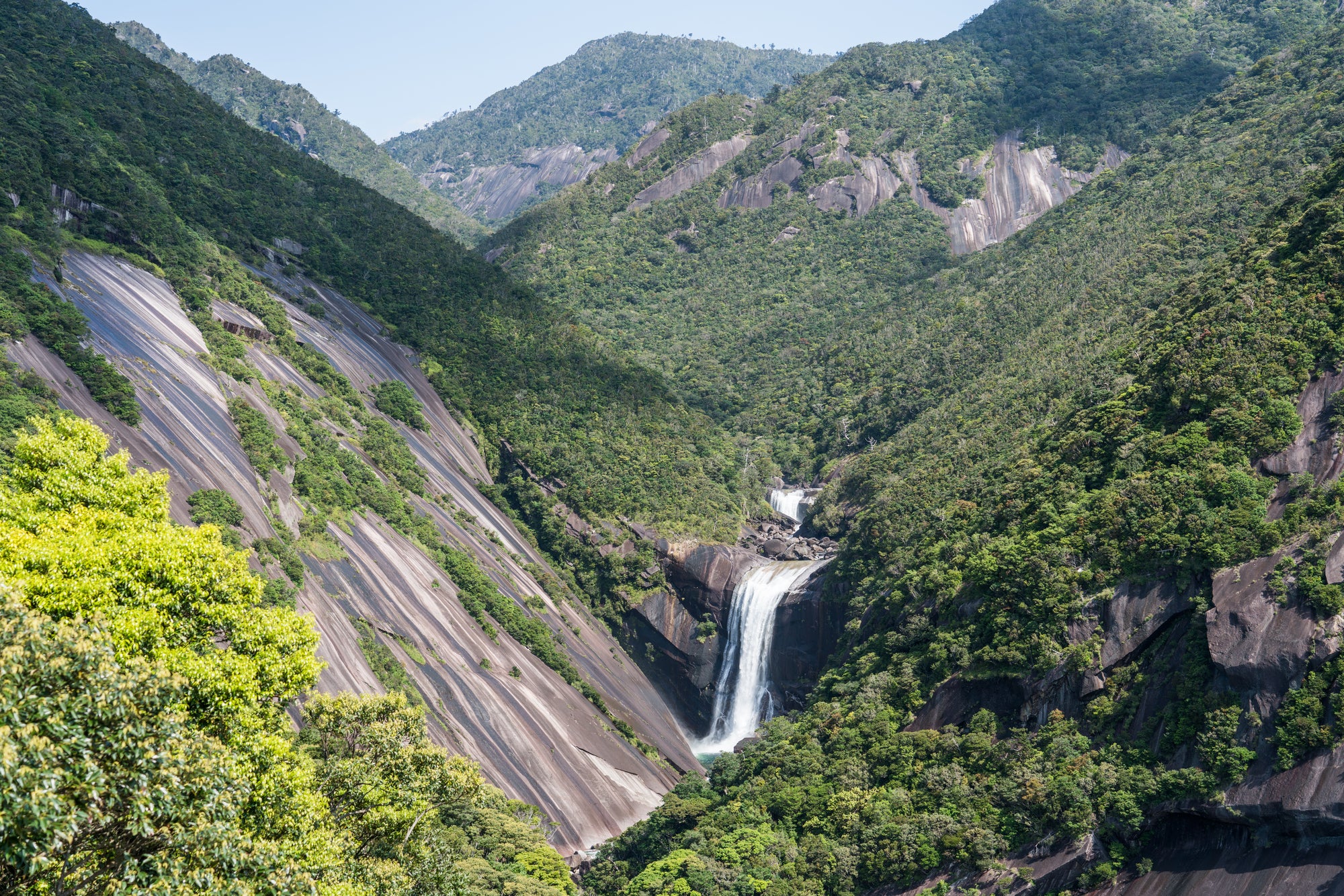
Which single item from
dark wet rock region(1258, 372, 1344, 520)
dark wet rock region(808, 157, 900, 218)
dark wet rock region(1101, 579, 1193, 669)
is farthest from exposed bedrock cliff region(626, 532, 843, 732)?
dark wet rock region(808, 157, 900, 218)

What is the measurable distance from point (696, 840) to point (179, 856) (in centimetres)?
4358

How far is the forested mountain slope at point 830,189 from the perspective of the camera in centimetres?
16062

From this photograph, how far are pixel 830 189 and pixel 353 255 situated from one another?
90.3 m

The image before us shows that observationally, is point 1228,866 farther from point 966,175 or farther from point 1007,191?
point 966,175

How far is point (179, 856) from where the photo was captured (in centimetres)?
1566

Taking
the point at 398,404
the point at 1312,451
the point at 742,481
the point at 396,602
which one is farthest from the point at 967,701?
the point at 398,404

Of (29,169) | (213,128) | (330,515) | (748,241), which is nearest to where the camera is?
(330,515)

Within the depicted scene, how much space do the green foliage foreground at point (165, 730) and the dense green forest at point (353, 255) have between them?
2424 inches

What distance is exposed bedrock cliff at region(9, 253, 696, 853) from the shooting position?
6112 centimetres

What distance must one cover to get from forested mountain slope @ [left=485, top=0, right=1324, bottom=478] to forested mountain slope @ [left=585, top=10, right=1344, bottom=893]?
244 ft

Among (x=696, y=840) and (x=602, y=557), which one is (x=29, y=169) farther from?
(x=696, y=840)

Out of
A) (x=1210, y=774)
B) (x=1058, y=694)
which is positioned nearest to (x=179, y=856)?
(x=1210, y=774)

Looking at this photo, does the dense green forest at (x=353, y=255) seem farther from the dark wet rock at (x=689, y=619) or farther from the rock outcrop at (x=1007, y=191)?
the rock outcrop at (x=1007, y=191)

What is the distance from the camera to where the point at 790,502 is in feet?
380
